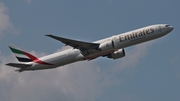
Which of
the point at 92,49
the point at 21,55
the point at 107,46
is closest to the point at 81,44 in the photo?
the point at 92,49

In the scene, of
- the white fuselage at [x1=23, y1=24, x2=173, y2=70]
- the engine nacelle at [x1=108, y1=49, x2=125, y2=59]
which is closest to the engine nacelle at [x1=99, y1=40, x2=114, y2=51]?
the white fuselage at [x1=23, y1=24, x2=173, y2=70]

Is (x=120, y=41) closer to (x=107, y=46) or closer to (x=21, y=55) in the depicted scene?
(x=107, y=46)

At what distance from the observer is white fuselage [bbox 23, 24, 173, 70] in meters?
62.6

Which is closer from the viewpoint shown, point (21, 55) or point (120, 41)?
point (120, 41)

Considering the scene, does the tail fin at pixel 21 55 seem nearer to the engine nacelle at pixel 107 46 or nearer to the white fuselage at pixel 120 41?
the white fuselage at pixel 120 41

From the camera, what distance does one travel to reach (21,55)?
70688mm

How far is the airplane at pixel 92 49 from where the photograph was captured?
62.6m

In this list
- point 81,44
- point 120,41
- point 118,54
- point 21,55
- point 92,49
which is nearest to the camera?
point 120,41

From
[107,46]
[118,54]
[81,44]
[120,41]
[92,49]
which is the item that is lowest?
[118,54]

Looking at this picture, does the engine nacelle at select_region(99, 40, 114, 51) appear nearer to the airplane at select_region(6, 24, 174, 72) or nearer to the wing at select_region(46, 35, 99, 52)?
the airplane at select_region(6, 24, 174, 72)

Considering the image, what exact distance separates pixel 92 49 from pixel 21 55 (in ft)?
48.3

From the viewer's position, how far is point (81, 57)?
6544cm

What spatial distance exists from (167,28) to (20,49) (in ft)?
90.8

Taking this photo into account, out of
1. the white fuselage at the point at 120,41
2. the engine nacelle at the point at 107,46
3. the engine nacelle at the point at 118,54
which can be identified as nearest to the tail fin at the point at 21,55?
the white fuselage at the point at 120,41
